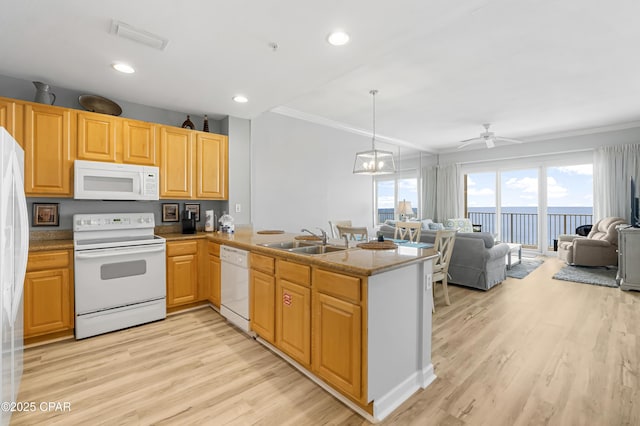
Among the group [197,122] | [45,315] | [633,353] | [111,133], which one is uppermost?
[197,122]

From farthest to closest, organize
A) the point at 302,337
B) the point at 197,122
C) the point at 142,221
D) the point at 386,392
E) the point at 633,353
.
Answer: the point at 197,122 → the point at 142,221 → the point at 633,353 → the point at 302,337 → the point at 386,392

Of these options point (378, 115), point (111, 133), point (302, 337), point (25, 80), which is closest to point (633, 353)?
point (302, 337)

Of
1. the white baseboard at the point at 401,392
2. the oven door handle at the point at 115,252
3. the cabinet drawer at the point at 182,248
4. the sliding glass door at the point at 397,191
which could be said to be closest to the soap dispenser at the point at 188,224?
the cabinet drawer at the point at 182,248

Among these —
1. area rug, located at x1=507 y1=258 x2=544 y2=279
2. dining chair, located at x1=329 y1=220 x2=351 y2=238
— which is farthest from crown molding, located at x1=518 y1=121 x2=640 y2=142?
dining chair, located at x1=329 y1=220 x2=351 y2=238

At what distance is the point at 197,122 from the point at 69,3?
227 cm

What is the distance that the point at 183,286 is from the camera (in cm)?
340

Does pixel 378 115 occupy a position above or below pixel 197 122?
above

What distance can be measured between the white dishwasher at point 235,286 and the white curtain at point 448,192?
700 cm

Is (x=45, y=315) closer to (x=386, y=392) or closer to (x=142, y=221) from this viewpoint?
(x=142, y=221)

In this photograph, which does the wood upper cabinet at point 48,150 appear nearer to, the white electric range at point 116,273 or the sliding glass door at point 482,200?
the white electric range at point 116,273

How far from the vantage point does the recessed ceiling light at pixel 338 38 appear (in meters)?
2.15

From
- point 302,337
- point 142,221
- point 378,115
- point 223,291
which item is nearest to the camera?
point 302,337

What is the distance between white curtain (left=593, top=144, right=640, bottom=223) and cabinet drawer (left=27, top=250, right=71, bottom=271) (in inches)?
354

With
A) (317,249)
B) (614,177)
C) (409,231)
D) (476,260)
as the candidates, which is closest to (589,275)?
(614,177)
